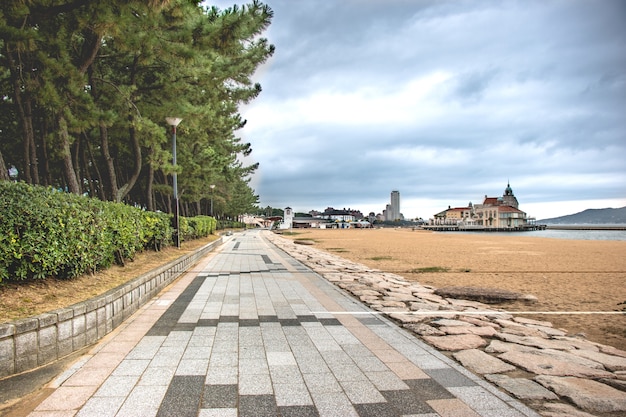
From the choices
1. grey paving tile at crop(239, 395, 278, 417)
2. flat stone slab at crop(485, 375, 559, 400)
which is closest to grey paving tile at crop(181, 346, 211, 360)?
grey paving tile at crop(239, 395, 278, 417)

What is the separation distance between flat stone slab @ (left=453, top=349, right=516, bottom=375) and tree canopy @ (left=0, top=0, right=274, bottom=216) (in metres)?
7.54

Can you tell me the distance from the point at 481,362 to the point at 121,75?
54.7 feet

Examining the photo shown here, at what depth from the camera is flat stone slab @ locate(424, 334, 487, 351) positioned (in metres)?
4.45

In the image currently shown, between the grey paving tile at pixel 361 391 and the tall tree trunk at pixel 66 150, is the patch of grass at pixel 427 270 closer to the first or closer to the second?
the grey paving tile at pixel 361 391

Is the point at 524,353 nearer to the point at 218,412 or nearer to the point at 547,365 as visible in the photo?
the point at 547,365

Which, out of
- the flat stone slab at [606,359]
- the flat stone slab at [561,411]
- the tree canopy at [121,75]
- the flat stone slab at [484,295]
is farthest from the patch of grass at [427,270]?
the flat stone slab at [561,411]

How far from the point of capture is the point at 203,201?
52688 millimetres

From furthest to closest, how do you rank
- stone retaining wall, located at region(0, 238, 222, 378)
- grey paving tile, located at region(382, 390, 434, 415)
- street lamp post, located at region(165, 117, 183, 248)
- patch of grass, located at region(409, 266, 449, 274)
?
street lamp post, located at region(165, 117, 183, 248)
patch of grass, located at region(409, 266, 449, 274)
stone retaining wall, located at region(0, 238, 222, 378)
grey paving tile, located at region(382, 390, 434, 415)

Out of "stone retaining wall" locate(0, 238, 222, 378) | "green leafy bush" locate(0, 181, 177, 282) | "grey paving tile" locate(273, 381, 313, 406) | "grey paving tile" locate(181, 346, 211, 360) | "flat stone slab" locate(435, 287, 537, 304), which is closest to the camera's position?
"grey paving tile" locate(273, 381, 313, 406)

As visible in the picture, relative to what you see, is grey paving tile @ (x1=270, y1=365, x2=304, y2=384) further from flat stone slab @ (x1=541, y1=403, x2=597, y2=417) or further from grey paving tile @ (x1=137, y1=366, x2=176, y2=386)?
flat stone slab @ (x1=541, y1=403, x2=597, y2=417)

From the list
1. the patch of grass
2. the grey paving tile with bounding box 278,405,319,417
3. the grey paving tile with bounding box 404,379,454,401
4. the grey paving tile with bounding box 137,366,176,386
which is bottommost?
the patch of grass

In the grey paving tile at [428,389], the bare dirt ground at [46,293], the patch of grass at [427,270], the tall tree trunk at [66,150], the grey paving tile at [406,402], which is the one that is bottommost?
the patch of grass at [427,270]

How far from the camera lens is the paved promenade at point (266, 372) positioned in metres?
2.97

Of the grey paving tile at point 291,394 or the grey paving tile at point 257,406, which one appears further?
Answer: the grey paving tile at point 291,394
